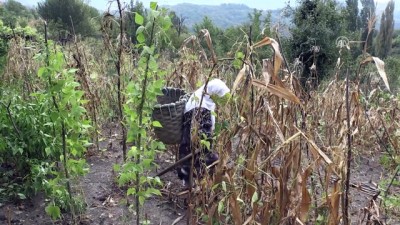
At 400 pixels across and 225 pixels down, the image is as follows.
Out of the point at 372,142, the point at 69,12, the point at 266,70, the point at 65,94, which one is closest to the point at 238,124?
the point at 266,70

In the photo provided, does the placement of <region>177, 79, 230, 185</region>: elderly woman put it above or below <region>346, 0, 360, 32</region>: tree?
below

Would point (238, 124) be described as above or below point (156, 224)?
above

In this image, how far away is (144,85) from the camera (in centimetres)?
217

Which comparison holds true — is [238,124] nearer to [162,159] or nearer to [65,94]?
[65,94]

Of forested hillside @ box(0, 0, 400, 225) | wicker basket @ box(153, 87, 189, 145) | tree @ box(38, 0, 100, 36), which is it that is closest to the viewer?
forested hillside @ box(0, 0, 400, 225)

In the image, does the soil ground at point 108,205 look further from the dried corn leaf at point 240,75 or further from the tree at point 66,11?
the tree at point 66,11

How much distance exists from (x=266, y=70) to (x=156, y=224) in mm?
1589

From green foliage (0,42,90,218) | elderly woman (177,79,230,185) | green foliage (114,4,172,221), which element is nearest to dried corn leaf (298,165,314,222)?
green foliage (114,4,172,221)

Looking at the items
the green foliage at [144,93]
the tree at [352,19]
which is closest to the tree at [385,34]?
the tree at [352,19]

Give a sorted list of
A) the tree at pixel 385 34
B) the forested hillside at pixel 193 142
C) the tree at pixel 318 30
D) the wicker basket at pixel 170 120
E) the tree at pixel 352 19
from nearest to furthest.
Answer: the forested hillside at pixel 193 142 < the wicker basket at pixel 170 120 < the tree at pixel 318 30 < the tree at pixel 352 19 < the tree at pixel 385 34

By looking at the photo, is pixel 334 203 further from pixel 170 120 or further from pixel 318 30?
pixel 318 30

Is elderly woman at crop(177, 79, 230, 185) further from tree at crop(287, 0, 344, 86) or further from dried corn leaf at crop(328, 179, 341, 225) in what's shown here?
tree at crop(287, 0, 344, 86)

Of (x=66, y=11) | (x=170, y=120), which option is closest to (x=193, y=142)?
(x=170, y=120)

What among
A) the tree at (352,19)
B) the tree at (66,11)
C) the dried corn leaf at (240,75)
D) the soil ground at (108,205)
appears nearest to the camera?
the dried corn leaf at (240,75)
